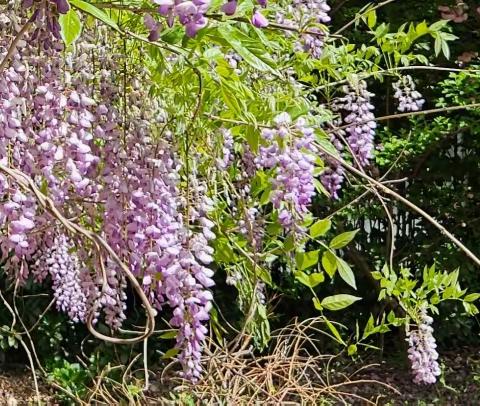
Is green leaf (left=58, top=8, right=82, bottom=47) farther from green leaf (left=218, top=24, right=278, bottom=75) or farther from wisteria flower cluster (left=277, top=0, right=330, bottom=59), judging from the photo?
wisteria flower cluster (left=277, top=0, right=330, bottom=59)

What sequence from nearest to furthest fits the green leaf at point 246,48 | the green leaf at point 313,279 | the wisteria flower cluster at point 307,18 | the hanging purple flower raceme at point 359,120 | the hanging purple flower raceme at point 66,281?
the green leaf at point 246,48 → the green leaf at point 313,279 → the wisteria flower cluster at point 307,18 → the hanging purple flower raceme at point 359,120 → the hanging purple flower raceme at point 66,281

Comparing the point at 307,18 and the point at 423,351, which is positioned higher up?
the point at 307,18

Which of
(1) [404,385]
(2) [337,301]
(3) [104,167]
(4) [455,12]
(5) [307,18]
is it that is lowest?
(1) [404,385]

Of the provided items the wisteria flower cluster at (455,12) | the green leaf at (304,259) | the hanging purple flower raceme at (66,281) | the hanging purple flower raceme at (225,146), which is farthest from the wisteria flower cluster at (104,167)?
the wisteria flower cluster at (455,12)

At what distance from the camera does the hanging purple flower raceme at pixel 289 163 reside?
5.53 feet

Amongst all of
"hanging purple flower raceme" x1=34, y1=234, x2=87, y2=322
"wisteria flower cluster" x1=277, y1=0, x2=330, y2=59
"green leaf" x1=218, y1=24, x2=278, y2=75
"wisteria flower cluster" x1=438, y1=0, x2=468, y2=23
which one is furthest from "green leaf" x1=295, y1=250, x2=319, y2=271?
"wisteria flower cluster" x1=438, y1=0, x2=468, y2=23

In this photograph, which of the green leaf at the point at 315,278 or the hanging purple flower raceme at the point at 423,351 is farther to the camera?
the hanging purple flower raceme at the point at 423,351

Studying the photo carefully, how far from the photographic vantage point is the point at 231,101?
149 centimetres

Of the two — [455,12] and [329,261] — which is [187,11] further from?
[455,12]

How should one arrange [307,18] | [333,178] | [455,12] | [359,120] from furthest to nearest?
[455,12], [333,178], [359,120], [307,18]

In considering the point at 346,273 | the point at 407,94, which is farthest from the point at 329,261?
the point at 407,94

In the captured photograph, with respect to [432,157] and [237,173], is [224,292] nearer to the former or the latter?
[432,157]

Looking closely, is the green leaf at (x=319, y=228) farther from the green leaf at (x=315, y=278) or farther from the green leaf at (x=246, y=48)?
the green leaf at (x=246, y=48)

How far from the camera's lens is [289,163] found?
5.76 ft
